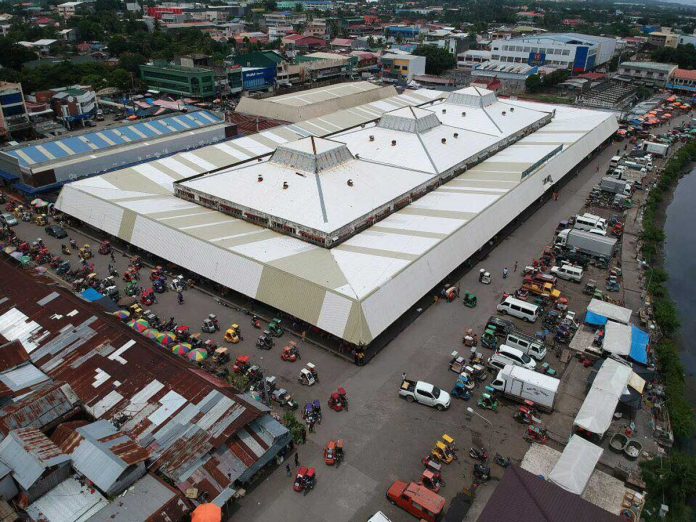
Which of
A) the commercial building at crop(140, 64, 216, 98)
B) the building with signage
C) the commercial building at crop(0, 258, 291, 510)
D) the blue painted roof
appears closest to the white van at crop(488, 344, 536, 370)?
the commercial building at crop(0, 258, 291, 510)

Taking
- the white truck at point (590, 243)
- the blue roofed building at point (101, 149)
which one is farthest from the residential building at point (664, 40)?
the blue roofed building at point (101, 149)

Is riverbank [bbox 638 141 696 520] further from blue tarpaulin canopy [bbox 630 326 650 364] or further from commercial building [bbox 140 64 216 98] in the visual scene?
commercial building [bbox 140 64 216 98]

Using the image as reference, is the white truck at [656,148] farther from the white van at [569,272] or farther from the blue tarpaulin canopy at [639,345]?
the blue tarpaulin canopy at [639,345]

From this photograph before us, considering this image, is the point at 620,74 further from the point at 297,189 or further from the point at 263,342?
the point at 263,342

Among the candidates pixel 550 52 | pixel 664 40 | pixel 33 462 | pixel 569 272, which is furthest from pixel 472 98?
pixel 664 40

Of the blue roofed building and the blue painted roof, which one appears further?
the blue painted roof
